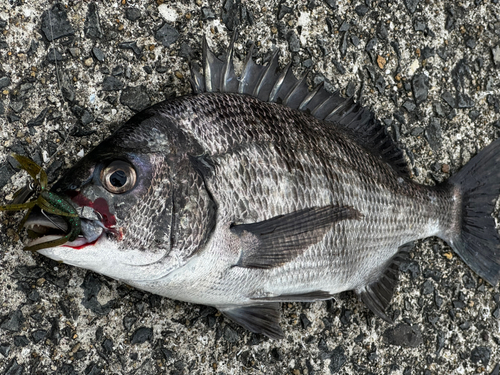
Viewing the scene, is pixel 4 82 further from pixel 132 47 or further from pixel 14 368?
pixel 14 368

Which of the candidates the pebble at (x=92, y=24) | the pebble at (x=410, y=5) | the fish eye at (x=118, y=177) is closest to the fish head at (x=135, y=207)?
the fish eye at (x=118, y=177)

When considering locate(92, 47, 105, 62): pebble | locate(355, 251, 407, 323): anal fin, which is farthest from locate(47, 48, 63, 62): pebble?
locate(355, 251, 407, 323): anal fin

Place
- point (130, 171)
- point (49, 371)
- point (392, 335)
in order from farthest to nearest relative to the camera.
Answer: point (392, 335), point (49, 371), point (130, 171)

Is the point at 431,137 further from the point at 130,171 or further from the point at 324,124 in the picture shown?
the point at 130,171

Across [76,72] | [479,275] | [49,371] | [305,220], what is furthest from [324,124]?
[49,371]

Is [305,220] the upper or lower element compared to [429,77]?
lower

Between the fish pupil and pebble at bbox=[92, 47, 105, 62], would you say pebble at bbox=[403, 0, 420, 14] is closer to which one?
pebble at bbox=[92, 47, 105, 62]

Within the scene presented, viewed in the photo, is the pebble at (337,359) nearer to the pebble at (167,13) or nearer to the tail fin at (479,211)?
the tail fin at (479,211)
